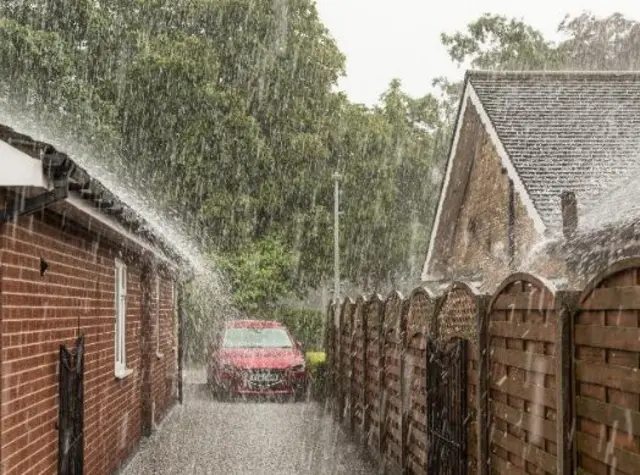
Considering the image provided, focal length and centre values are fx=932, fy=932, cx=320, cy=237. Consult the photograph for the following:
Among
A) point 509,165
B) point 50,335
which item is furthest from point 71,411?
point 509,165

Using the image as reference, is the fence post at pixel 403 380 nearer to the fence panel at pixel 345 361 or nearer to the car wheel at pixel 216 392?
the fence panel at pixel 345 361

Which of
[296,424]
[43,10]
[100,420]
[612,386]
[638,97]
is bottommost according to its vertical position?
[296,424]

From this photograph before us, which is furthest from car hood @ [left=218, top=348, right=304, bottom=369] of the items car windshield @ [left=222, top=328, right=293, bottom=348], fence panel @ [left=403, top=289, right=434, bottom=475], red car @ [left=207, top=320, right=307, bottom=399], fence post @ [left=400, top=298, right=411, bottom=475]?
fence panel @ [left=403, top=289, right=434, bottom=475]

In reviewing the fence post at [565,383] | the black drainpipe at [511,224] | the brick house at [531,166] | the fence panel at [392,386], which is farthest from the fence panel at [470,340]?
the black drainpipe at [511,224]

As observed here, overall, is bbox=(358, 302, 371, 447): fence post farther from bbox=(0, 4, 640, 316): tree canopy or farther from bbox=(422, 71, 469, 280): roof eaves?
bbox=(0, 4, 640, 316): tree canopy

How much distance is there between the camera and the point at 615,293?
3.53 meters

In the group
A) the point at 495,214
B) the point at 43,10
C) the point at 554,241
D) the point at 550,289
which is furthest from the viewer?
the point at 43,10

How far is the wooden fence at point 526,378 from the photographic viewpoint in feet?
11.4

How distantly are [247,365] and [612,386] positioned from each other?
1510cm

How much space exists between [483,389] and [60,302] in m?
3.09

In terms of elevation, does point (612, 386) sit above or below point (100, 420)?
above

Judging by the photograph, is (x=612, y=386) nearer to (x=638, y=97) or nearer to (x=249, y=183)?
(x=638, y=97)

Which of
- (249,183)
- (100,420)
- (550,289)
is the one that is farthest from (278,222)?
(550,289)

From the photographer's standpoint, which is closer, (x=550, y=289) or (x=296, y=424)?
(x=550, y=289)
